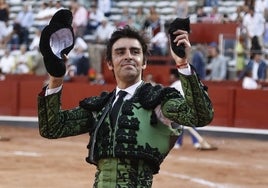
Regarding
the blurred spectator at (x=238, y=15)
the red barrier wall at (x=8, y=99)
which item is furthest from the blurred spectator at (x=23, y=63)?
the blurred spectator at (x=238, y=15)

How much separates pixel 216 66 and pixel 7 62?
4.76 metres

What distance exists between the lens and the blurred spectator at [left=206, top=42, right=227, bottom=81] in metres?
13.8

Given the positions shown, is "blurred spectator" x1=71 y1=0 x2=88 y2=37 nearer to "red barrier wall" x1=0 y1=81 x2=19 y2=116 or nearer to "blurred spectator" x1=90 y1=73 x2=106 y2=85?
"blurred spectator" x1=90 y1=73 x2=106 y2=85

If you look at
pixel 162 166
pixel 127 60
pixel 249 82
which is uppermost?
pixel 127 60

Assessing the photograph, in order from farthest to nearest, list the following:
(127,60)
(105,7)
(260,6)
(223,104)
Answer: (105,7)
(260,6)
(223,104)
(127,60)

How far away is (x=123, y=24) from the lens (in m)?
13.5

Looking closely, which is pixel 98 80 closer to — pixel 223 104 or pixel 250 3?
pixel 223 104

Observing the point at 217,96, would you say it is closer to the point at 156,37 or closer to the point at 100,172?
the point at 156,37

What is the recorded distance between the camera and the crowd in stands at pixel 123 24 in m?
14.0

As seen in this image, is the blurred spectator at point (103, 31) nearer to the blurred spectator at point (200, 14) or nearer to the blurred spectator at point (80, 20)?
the blurred spectator at point (80, 20)

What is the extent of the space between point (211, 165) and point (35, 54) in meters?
7.09

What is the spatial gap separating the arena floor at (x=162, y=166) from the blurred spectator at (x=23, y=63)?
10.9 feet

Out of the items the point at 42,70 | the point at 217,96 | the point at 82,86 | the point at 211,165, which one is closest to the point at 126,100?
the point at 211,165

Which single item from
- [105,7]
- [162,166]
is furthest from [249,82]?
[105,7]
